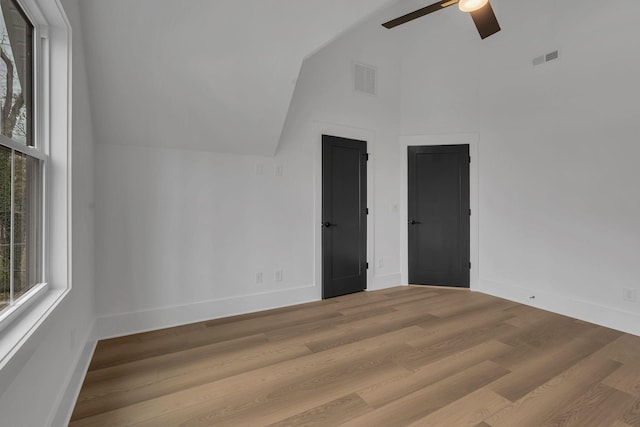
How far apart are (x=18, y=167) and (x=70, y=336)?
1108 mm

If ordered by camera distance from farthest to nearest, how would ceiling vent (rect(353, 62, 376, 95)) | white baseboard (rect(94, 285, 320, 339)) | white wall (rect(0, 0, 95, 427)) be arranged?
ceiling vent (rect(353, 62, 376, 95))
white baseboard (rect(94, 285, 320, 339))
white wall (rect(0, 0, 95, 427))

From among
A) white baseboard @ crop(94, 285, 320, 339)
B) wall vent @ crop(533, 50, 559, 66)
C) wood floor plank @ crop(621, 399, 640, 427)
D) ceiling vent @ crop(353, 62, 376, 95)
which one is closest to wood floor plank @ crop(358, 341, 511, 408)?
wood floor plank @ crop(621, 399, 640, 427)

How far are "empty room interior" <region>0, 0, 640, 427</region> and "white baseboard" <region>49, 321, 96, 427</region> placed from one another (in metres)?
0.02

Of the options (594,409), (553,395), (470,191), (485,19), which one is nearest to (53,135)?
(485,19)

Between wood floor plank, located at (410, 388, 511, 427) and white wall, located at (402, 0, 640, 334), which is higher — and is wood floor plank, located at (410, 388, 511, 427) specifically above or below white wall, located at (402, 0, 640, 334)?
below

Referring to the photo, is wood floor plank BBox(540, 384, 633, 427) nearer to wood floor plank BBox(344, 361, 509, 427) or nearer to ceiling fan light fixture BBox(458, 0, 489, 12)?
wood floor plank BBox(344, 361, 509, 427)

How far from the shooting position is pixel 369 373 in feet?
7.20

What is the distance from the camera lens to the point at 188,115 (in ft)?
9.59

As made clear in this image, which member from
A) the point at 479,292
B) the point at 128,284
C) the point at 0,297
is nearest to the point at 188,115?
the point at 128,284

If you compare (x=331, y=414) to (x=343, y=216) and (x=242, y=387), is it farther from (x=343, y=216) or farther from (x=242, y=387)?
(x=343, y=216)

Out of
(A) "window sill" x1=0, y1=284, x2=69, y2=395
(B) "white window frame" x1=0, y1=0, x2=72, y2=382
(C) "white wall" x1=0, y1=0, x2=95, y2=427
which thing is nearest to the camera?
(A) "window sill" x1=0, y1=284, x2=69, y2=395

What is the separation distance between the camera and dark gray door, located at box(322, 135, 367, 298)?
13.1ft

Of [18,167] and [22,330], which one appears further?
[18,167]

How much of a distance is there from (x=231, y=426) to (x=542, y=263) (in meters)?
3.80
